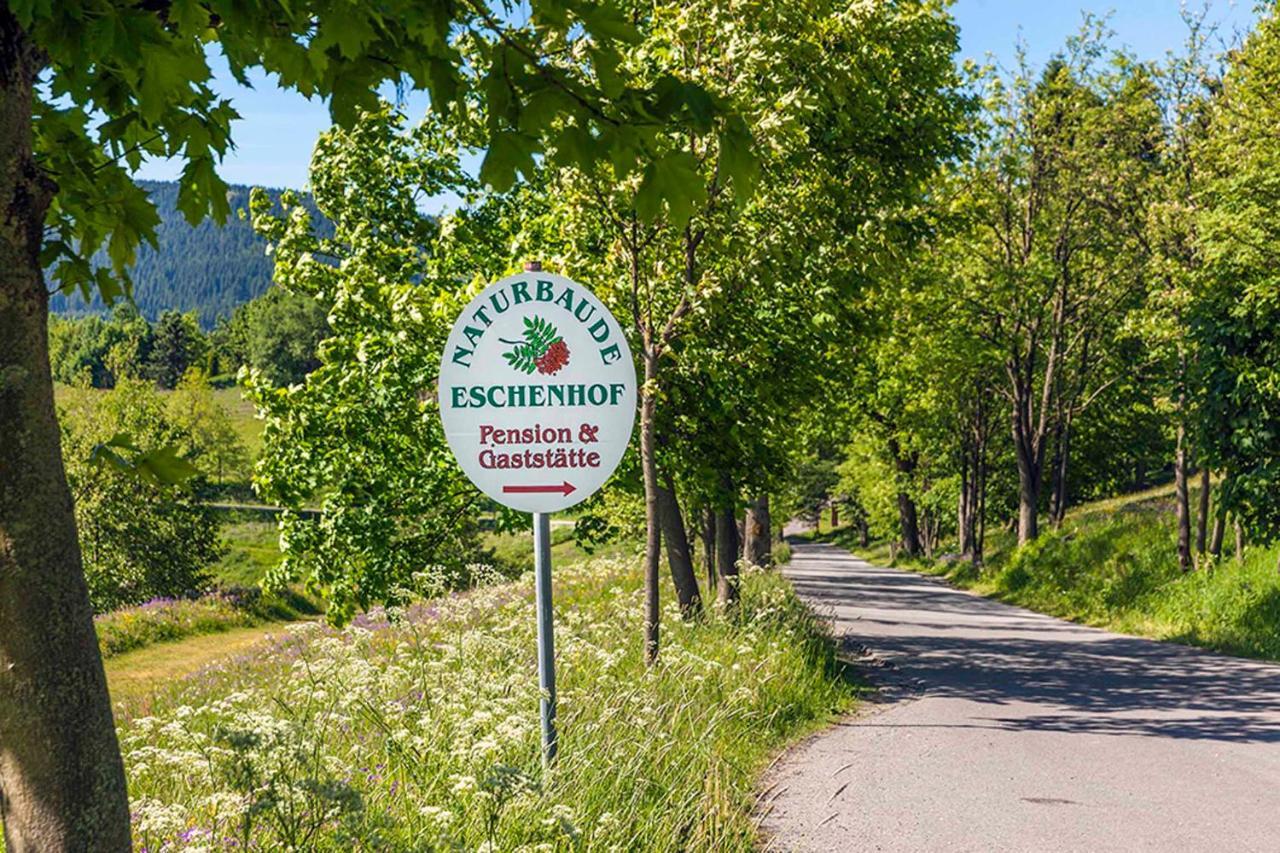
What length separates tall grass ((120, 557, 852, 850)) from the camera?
13.8ft

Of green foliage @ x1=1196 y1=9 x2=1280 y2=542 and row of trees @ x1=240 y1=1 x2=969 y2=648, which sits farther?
green foliage @ x1=1196 y1=9 x2=1280 y2=542

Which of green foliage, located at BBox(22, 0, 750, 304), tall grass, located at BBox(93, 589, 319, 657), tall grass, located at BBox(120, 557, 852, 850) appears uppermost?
green foliage, located at BBox(22, 0, 750, 304)

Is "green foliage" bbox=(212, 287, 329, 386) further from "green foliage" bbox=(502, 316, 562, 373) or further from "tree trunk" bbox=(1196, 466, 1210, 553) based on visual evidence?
"green foliage" bbox=(502, 316, 562, 373)

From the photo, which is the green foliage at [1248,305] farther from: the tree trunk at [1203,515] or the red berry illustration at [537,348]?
the red berry illustration at [537,348]

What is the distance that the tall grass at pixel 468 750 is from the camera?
4.22 metres

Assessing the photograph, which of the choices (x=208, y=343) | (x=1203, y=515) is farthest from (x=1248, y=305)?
(x=208, y=343)

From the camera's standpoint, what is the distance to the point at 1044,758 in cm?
939

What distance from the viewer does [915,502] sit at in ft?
178

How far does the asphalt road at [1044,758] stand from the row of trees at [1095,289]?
4.55 m

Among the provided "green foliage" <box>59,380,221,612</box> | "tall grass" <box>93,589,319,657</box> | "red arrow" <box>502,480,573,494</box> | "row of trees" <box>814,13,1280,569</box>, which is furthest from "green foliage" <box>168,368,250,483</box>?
"red arrow" <box>502,480,573,494</box>

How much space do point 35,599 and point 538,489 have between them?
3071 millimetres

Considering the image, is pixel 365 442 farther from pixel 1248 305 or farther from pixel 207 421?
pixel 207 421

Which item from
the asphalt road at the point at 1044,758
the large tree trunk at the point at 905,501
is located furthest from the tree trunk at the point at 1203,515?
the large tree trunk at the point at 905,501

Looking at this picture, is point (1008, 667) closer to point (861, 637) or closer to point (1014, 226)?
point (861, 637)
